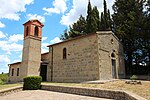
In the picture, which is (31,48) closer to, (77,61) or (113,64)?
(77,61)

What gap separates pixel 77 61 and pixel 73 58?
2.85 ft

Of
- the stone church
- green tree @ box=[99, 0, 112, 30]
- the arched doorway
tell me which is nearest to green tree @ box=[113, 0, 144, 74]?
green tree @ box=[99, 0, 112, 30]

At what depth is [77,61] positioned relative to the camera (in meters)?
19.6

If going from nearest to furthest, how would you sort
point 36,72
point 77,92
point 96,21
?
point 77,92
point 36,72
point 96,21

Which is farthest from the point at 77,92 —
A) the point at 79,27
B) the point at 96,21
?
the point at 79,27

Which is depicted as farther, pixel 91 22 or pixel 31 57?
pixel 91 22

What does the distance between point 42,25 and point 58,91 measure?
44.2 feet

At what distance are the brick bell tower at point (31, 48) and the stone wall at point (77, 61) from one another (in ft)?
8.94

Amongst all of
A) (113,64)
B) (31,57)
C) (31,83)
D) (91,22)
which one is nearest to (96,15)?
(91,22)

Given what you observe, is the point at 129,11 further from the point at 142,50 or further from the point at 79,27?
the point at 79,27

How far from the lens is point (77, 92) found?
12156 mm

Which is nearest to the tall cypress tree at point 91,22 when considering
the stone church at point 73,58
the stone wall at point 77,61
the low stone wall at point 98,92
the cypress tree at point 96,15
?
the cypress tree at point 96,15

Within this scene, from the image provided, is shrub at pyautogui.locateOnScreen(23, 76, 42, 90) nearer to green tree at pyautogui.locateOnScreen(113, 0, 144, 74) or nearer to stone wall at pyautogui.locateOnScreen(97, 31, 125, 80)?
stone wall at pyautogui.locateOnScreen(97, 31, 125, 80)

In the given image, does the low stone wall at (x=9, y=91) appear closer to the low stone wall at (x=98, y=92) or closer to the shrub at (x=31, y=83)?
the shrub at (x=31, y=83)
